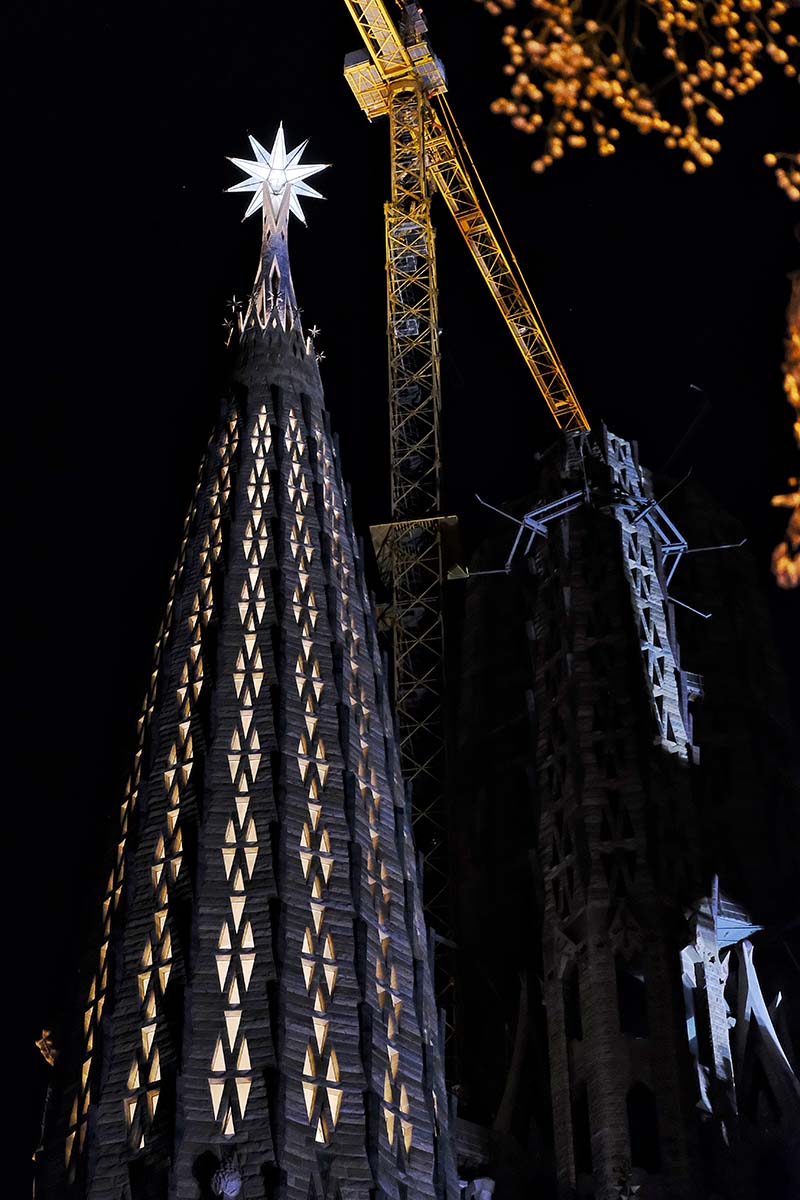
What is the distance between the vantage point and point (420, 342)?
68.8m

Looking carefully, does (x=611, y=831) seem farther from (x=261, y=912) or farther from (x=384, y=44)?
(x=384, y=44)

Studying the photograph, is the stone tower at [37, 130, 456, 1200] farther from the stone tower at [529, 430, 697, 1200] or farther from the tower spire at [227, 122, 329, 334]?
the tower spire at [227, 122, 329, 334]

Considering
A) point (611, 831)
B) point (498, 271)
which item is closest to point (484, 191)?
point (498, 271)

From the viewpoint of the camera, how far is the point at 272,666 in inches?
1954

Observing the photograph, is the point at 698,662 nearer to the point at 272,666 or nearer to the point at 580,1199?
the point at 272,666

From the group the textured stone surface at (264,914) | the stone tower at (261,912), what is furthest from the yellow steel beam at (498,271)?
the textured stone surface at (264,914)

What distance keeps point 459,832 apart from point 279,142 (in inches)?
932

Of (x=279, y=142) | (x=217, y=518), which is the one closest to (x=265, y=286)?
(x=279, y=142)

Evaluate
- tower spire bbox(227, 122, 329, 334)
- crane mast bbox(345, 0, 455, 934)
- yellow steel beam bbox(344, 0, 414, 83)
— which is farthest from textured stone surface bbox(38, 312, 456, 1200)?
yellow steel beam bbox(344, 0, 414, 83)

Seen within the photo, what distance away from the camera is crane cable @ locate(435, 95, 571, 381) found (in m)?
73.7

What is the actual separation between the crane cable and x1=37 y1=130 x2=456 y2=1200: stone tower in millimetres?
20802

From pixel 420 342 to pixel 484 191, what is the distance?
8.76 m

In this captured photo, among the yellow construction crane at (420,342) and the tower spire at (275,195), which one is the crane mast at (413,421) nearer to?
the yellow construction crane at (420,342)

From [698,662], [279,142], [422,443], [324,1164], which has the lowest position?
[324,1164]
